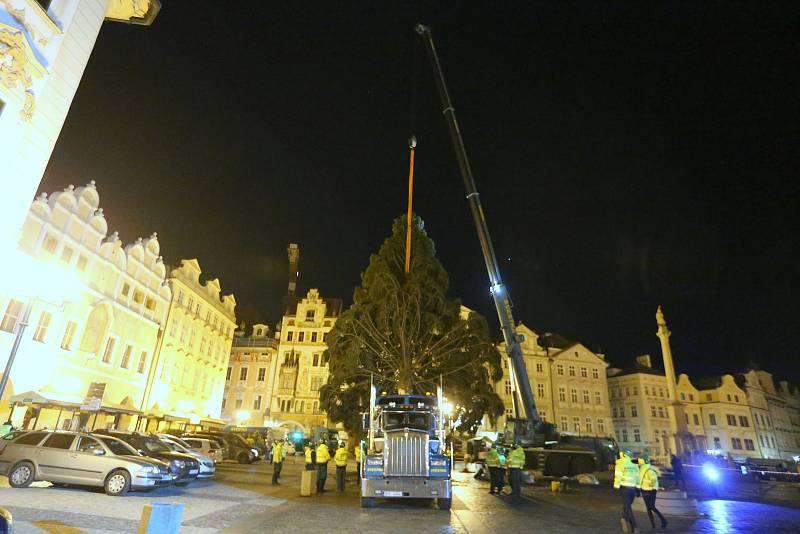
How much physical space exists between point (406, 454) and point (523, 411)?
15.6m

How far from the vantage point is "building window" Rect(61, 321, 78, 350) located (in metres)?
27.6

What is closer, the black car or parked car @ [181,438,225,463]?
the black car

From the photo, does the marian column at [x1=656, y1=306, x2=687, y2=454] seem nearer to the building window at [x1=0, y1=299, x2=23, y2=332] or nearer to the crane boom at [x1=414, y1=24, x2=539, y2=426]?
the crane boom at [x1=414, y1=24, x2=539, y2=426]

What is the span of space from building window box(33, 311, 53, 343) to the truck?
21.9m

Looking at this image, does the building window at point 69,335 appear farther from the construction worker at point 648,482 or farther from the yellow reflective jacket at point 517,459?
the construction worker at point 648,482

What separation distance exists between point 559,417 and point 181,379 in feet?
141

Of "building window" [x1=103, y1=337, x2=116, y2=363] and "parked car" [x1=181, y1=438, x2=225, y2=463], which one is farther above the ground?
"building window" [x1=103, y1=337, x2=116, y2=363]

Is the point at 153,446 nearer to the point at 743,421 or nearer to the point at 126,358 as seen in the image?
the point at 126,358

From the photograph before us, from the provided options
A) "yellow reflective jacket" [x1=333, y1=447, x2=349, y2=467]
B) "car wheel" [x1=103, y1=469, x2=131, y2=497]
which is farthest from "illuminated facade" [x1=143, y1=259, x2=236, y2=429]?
"car wheel" [x1=103, y1=469, x2=131, y2=497]

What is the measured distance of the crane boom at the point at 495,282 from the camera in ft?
85.9

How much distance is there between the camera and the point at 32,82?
469 inches

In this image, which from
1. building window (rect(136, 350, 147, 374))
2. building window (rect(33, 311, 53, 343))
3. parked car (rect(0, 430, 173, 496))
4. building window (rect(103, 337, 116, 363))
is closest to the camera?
parked car (rect(0, 430, 173, 496))

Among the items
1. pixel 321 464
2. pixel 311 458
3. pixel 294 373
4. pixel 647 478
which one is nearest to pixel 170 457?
pixel 311 458

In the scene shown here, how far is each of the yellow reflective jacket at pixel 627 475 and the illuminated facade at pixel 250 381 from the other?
1896 inches
